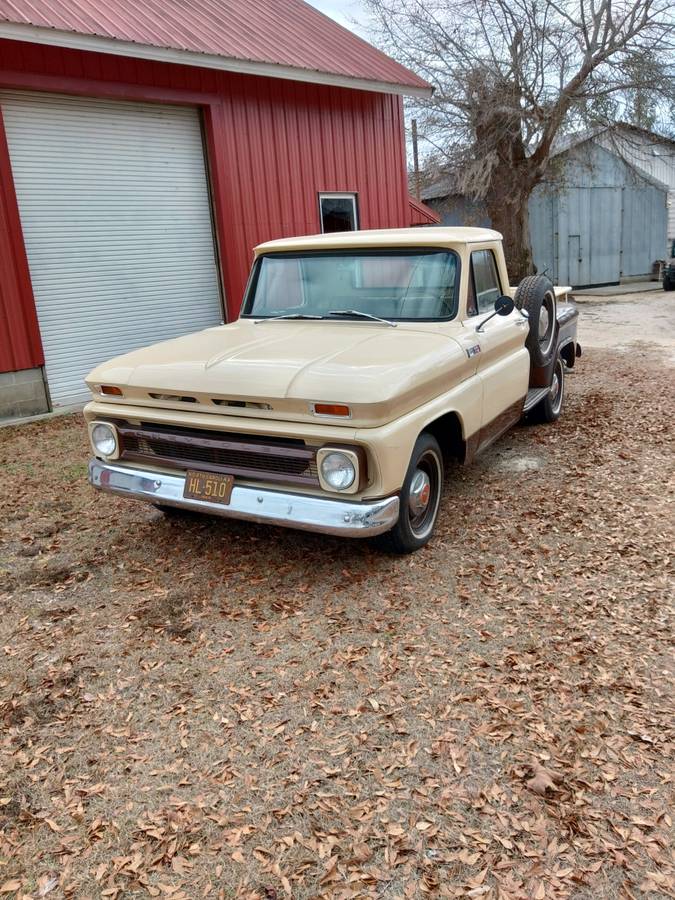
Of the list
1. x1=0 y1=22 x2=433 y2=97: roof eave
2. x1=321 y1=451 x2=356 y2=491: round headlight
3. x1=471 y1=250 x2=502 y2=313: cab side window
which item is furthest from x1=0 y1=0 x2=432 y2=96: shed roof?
x1=321 y1=451 x2=356 y2=491: round headlight

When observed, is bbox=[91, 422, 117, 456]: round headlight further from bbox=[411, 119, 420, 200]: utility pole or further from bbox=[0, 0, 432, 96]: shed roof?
bbox=[411, 119, 420, 200]: utility pole

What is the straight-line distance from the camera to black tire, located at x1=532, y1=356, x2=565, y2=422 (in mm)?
7182

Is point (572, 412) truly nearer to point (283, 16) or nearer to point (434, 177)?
point (283, 16)

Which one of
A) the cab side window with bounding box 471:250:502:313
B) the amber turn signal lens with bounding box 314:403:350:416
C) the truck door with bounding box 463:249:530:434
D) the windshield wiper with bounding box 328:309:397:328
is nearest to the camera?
the amber turn signal lens with bounding box 314:403:350:416

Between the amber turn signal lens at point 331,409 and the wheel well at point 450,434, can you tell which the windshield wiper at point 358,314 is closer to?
the wheel well at point 450,434

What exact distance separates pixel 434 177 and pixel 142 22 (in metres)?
13.4

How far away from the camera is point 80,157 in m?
9.09

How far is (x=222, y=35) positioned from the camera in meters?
9.95

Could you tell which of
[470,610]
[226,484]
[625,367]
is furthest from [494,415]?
[625,367]

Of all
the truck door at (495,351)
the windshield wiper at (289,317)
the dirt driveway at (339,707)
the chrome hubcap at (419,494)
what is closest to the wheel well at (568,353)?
the truck door at (495,351)

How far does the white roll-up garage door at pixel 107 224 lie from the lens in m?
8.75

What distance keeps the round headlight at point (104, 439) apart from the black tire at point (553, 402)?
168 inches

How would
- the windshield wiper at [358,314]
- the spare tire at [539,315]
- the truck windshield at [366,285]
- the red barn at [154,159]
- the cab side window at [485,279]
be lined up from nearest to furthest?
the windshield wiper at [358,314] < the truck windshield at [366,285] < the cab side window at [485,279] < the spare tire at [539,315] < the red barn at [154,159]

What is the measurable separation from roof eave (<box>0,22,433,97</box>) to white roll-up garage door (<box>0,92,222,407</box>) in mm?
951
